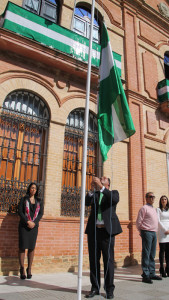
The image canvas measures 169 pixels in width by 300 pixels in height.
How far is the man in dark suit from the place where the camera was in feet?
11.7

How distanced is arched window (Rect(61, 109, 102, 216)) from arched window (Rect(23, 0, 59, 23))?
3483 millimetres

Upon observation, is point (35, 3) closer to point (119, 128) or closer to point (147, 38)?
point (147, 38)

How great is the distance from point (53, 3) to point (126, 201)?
7.15 meters

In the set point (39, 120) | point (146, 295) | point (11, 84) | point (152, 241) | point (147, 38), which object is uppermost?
point (147, 38)

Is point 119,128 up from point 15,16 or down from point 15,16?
down

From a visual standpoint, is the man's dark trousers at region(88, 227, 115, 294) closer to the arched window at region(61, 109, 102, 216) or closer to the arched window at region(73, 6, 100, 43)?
the arched window at region(61, 109, 102, 216)

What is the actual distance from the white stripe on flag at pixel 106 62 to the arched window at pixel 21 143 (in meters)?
2.90

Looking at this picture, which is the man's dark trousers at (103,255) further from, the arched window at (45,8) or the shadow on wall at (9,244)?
the arched window at (45,8)

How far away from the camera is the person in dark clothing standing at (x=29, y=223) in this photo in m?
4.89

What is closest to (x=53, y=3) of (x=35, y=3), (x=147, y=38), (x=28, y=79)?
(x=35, y=3)

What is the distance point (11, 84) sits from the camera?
6324 millimetres

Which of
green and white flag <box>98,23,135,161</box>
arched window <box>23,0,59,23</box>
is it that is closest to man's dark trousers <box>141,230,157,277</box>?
green and white flag <box>98,23,135,161</box>

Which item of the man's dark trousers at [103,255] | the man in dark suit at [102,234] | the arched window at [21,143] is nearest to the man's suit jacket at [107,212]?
the man in dark suit at [102,234]

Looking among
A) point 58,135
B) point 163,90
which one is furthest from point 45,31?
point 163,90
